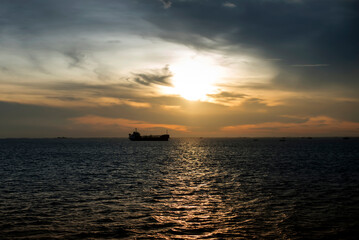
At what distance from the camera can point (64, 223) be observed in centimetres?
2030

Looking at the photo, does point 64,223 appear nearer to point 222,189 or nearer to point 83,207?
point 83,207

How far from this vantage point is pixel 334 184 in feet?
121

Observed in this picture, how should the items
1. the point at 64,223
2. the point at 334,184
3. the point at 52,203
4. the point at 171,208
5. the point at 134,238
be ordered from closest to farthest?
the point at 134,238
the point at 64,223
the point at 171,208
the point at 52,203
the point at 334,184

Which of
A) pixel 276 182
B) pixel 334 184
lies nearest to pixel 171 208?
pixel 276 182

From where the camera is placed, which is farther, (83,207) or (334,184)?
(334,184)

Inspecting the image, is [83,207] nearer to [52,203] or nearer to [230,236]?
[52,203]

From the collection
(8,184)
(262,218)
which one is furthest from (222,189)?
(8,184)

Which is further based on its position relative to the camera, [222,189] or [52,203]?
[222,189]

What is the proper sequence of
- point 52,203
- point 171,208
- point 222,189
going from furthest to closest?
point 222,189
point 52,203
point 171,208

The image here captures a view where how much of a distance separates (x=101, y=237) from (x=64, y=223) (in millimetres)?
4343

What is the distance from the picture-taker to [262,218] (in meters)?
21.4

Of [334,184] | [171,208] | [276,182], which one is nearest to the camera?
[171,208]

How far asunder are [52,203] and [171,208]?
1103cm

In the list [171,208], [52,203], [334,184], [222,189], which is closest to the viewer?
[171,208]
